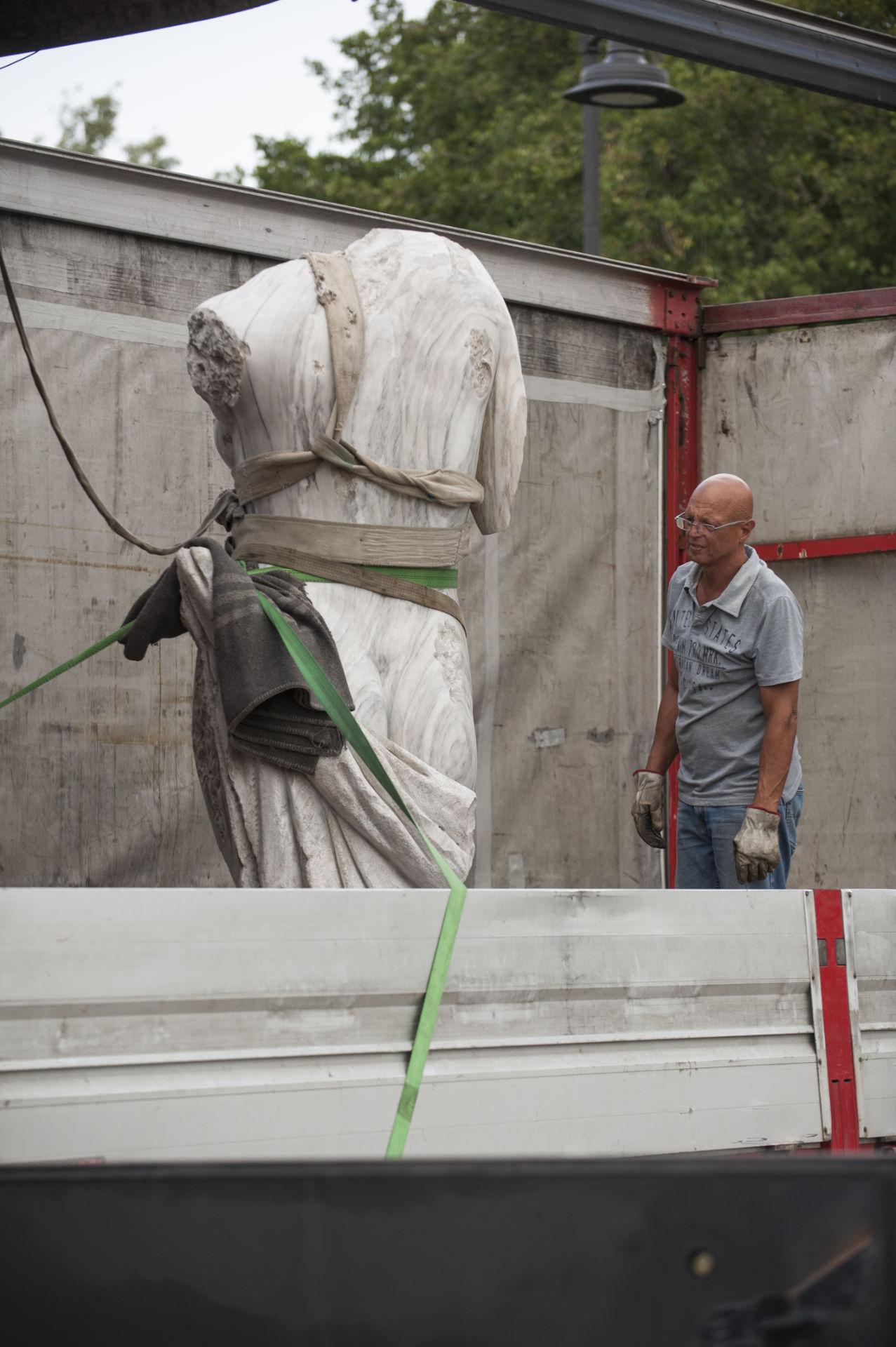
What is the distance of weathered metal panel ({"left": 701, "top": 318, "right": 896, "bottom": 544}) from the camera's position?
6.25 metres

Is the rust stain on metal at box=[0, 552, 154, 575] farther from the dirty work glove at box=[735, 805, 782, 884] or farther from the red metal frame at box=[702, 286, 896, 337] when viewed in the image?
the red metal frame at box=[702, 286, 896, 337]

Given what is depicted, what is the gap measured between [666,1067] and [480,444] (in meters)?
1.56

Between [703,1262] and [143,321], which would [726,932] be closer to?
[703,1262]

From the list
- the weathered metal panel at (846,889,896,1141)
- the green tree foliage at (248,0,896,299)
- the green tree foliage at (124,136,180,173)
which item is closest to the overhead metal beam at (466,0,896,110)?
the weathered metal panel at (846,889,896,1141)

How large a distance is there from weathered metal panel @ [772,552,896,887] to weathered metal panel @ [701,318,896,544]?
0.59 feet

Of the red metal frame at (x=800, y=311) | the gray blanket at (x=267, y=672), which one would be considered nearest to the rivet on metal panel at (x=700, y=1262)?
the gray blanket at (x=267, y=672)

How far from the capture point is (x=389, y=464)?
3.85 metres

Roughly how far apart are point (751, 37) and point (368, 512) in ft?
8.39

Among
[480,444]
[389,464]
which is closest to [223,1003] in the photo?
[389,464]

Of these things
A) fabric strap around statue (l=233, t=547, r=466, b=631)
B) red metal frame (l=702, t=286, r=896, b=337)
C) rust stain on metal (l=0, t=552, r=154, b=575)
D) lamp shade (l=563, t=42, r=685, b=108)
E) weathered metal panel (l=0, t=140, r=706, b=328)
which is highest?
lamp shade (l=563, t=42, r=685, b=108)

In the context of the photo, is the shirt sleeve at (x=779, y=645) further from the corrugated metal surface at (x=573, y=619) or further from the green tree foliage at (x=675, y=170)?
the green tree foliage at (x=675, y=170)

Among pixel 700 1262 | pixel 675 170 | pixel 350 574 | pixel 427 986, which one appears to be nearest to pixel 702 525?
pixel 350 574

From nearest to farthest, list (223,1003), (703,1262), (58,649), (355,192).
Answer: (703,1262)
(223,1003)
(58,649)
(355,192)

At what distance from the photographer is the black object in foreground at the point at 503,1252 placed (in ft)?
5.65
